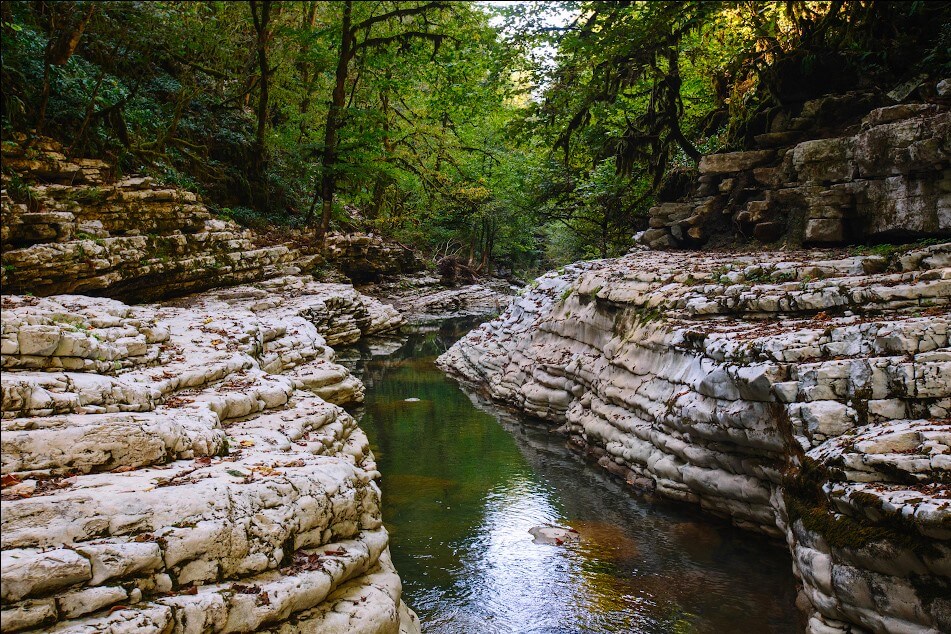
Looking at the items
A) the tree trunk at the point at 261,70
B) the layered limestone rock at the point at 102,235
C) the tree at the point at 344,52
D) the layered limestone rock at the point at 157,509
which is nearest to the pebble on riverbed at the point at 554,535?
the layered limestone rock at the point at 157,509

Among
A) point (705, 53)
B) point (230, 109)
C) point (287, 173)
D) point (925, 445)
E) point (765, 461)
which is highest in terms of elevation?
point (705, 53)

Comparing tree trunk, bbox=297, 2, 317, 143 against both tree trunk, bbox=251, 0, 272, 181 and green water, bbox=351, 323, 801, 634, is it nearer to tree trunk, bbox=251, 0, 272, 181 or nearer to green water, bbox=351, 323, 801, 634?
tree trunk, bbox=251, 0, 272, 181

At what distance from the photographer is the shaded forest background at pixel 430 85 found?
32.1 feet

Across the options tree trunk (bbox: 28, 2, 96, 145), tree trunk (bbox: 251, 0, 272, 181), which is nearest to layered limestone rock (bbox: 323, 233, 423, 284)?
tree trunk (bbox: 251, 0, 272, 181)

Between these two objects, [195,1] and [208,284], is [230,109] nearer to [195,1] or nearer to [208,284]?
[208,284]

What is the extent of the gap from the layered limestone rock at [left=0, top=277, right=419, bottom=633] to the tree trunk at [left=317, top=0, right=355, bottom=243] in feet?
50.1

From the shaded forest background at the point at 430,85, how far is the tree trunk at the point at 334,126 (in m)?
0.09

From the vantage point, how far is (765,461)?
23.6 ft

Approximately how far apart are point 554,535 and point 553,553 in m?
0.51

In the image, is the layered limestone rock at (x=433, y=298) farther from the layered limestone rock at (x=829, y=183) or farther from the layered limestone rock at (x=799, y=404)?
the layered limestone rock at (x=799, y=404)

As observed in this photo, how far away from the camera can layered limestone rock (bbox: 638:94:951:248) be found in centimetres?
948

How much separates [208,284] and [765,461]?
14.0 m


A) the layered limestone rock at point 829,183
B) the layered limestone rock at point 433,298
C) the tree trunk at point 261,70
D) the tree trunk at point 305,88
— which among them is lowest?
the layered limestone rock at point 433,298

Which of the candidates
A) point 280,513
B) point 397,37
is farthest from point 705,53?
point 280,513
